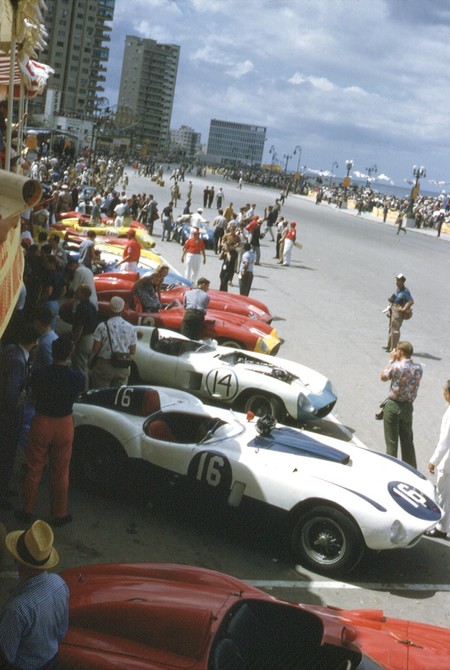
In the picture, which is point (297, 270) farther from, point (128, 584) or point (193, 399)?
point (128, 584)

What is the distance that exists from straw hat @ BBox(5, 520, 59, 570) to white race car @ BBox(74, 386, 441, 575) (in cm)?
316

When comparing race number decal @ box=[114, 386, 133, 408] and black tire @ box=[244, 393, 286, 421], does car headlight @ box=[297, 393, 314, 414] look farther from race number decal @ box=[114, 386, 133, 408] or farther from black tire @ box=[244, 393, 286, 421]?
race number decal @ box=[114, 386, 133, 408]

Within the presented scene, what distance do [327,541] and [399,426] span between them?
8.63 feet

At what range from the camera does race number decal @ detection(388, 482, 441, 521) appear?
6.61 m

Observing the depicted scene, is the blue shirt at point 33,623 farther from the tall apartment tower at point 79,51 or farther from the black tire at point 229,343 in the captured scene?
the tall apartment tower at point 79,51

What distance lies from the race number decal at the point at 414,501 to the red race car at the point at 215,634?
6.21 feet

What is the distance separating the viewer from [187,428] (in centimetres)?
732

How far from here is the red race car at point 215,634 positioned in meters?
4.02

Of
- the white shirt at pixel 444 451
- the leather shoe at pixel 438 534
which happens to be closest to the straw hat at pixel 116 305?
the white shirt at pixel 444 451

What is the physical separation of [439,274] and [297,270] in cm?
789

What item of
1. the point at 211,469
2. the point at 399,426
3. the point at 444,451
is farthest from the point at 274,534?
the point at 399,426

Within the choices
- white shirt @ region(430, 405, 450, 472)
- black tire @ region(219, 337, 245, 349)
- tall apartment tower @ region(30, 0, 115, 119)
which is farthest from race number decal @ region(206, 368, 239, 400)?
tall apartment tower @ region(30, 0, 115, 119)

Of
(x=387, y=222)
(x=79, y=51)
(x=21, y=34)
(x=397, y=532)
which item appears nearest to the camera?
(x=21, y=34)

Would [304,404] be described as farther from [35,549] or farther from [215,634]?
[35,549]
